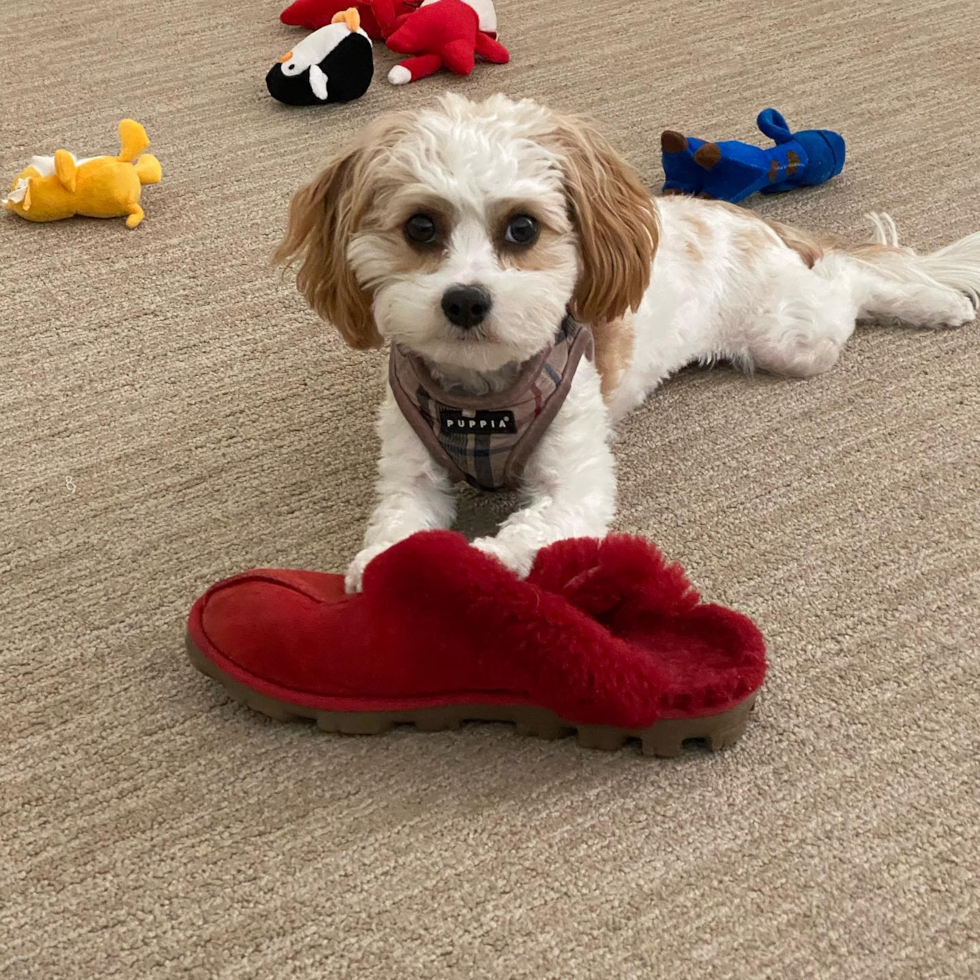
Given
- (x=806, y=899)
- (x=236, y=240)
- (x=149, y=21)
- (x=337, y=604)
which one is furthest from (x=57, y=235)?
(x=806, y=899)

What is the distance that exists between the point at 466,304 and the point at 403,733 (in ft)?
1.55

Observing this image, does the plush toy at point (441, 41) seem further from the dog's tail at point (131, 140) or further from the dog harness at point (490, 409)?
the dog harness at point (490, 409)

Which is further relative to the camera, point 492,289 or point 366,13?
point 366,13

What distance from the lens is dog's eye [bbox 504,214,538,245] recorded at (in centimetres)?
124

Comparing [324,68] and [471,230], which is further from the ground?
[471,230]

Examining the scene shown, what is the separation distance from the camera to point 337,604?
3.86 feet

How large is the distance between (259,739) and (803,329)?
1.05m

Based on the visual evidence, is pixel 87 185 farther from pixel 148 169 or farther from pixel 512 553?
pixel 512 553

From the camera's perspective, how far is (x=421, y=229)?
4.06ft

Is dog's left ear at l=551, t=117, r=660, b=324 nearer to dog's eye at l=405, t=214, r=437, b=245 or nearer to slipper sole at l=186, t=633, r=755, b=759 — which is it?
dog's eye at l=405, t=214, r=437, b=245

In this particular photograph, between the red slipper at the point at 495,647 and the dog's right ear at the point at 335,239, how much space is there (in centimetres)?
33

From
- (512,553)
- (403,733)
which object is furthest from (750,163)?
(403,733)

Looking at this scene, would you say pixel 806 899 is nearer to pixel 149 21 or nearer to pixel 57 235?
pixel 57 235

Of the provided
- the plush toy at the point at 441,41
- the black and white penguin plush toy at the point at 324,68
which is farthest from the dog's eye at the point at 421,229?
the plush toy at the point at 441,41
